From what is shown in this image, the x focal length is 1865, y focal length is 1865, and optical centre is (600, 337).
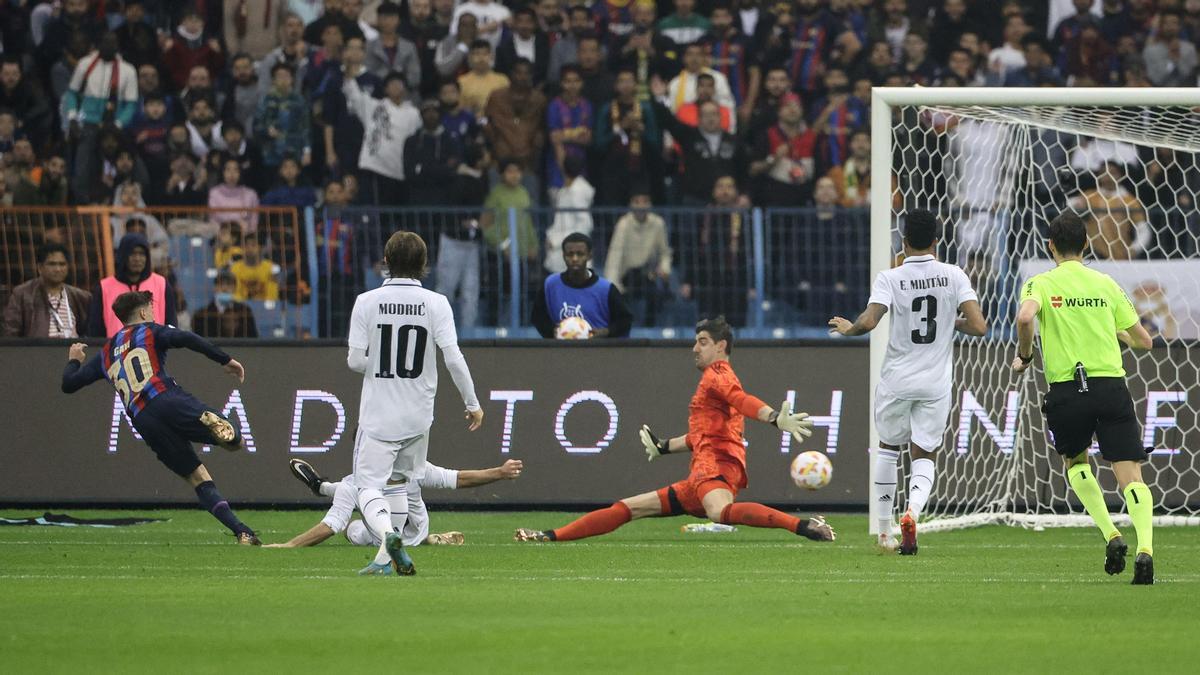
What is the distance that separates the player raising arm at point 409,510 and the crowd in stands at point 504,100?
5033 mm

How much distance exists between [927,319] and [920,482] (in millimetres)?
1019

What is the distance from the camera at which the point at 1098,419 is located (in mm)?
10016

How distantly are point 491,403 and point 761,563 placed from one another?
5079 millimetres

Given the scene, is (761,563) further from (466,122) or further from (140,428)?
(466,122)

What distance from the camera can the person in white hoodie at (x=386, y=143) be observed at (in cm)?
1930

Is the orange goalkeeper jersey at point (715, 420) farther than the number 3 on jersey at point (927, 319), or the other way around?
the orange goalkeeper jersey at point (715, 420)

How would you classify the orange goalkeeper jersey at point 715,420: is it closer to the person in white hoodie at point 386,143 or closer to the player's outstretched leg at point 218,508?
the player's outstretched leg at point 218,508

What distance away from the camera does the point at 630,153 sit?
1908cm

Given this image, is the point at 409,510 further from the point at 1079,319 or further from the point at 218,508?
the point at 1079,319

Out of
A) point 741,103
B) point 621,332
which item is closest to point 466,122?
point 741,103

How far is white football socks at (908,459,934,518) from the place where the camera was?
11.5m

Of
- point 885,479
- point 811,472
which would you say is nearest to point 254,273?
point 811,472

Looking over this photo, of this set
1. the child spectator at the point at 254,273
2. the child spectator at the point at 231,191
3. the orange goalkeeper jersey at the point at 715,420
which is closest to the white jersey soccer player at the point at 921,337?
the orange goalkeeper jersey at the point at 715,420

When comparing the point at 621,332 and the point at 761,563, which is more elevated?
the point at 621,332
